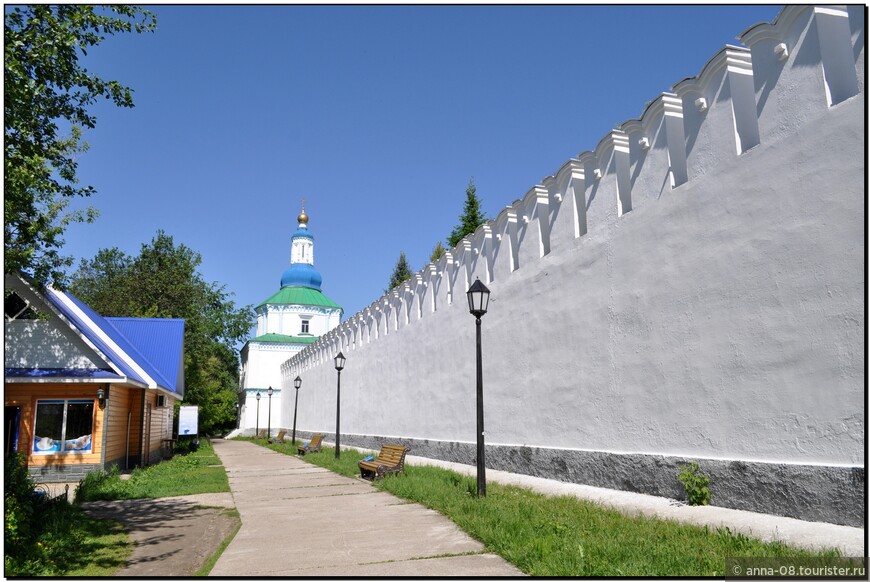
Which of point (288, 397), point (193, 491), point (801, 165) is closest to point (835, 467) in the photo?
point (801, 165)

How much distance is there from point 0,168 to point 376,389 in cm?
1811

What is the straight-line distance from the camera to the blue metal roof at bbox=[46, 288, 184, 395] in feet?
60.1

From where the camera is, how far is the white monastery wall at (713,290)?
6.85 m

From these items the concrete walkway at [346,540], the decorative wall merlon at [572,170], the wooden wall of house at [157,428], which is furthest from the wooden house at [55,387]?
the decorative wall merlon at [572,170]

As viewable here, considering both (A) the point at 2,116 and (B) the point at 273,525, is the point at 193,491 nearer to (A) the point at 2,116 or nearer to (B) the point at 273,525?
(B) the point at 273,525

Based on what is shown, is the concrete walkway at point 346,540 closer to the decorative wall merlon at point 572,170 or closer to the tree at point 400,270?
the decorative wall merlon at point 572,170

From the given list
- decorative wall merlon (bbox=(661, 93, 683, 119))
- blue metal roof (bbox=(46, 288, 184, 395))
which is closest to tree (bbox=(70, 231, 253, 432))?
blue metal roof (bbox=(46, 288, 184, 395))

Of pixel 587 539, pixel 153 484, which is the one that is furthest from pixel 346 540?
pixel 153 484

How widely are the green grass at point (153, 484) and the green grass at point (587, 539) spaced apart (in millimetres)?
6522

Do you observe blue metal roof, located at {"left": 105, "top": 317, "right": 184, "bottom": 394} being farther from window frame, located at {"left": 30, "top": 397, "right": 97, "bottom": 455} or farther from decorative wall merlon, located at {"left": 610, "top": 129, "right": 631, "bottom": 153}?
decorative wall merlon, located at {"left": 610, "top": 129, "right": 631, "bottom": 153}

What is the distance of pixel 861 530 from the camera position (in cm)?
610

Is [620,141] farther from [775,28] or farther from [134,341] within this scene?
[134,341]

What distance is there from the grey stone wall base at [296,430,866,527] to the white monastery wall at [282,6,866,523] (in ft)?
0.08

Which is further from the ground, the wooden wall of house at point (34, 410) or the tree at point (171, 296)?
the tree at point (171, 296)
